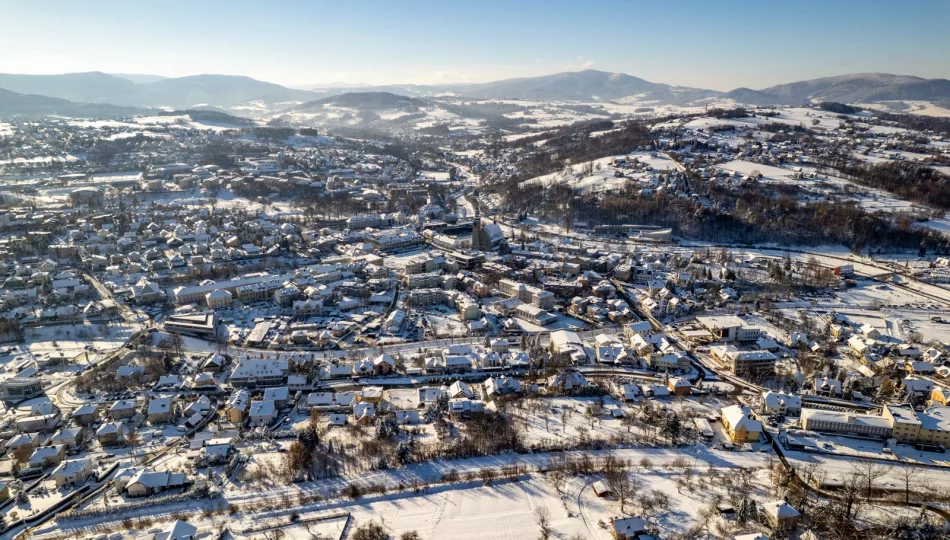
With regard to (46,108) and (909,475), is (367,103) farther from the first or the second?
(909,475)

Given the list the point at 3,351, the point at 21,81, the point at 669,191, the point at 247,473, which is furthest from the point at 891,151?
the point at 21,81

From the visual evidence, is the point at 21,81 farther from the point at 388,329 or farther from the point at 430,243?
the point at 388,329

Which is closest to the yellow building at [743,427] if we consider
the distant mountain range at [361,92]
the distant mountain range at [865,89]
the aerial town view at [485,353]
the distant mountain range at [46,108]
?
the aerial town view at [485,353]

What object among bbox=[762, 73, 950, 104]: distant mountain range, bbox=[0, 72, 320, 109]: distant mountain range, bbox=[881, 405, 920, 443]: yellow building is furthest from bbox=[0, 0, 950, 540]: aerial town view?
bbox=[0, 72, 320, 109]: distant mountain range

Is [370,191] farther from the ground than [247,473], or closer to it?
farther from the ground

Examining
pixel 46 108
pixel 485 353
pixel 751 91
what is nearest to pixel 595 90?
pixel 751 91

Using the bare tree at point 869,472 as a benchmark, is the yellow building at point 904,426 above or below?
above

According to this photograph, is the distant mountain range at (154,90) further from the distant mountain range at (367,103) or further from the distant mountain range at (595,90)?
the distant mountain range at (595,90)

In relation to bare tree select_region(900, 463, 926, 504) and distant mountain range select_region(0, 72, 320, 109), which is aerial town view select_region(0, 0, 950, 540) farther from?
distant mountain range select_region(0, 72, 320, 109)

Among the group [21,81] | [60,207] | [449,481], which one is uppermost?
[21,81]
